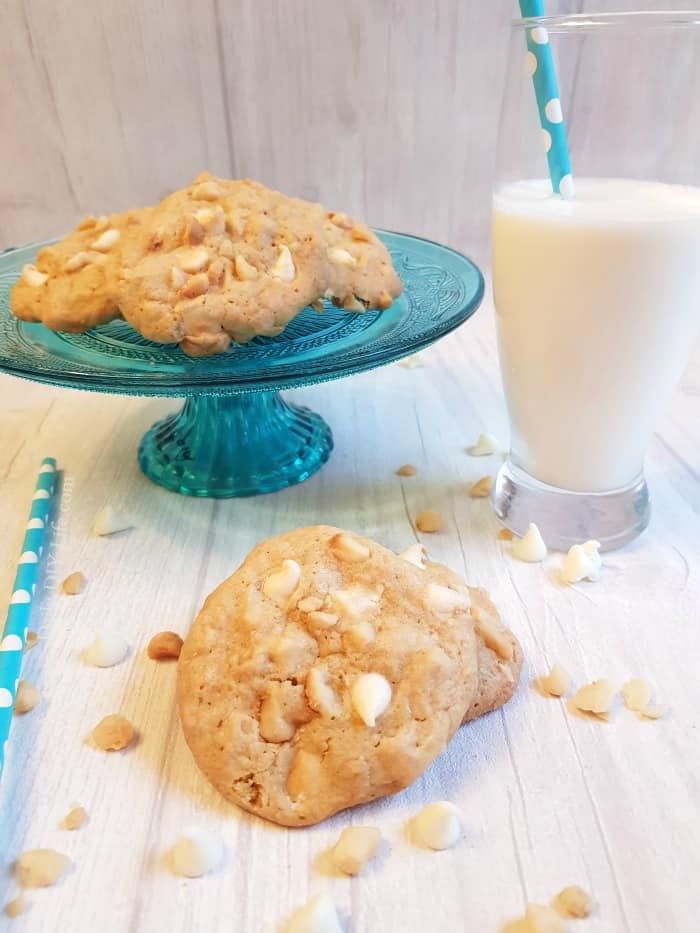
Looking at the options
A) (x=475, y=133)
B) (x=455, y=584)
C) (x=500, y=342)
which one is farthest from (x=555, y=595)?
(x=475, y=133)

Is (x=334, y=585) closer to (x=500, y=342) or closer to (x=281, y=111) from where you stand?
(x=500, y=342)

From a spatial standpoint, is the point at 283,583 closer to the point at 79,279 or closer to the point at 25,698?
the point at 25,698

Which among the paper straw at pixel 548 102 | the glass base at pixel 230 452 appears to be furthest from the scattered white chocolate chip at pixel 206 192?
the paper straw at pixel 548 102

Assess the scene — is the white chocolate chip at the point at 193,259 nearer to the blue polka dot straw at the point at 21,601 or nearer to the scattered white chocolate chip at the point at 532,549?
the blue polka dot straw at the point at 21,601

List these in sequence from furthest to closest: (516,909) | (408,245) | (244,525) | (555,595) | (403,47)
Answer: (403,47), (408,245), (244,525), (555,595), (516,909)

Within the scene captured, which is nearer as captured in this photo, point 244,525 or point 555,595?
point 555,595

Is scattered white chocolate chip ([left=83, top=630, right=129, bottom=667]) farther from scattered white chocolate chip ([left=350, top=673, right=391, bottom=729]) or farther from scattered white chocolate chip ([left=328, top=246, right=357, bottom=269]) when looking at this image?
scattered white chocolate chip ([left=328, top=246, right=357, bottom=269])

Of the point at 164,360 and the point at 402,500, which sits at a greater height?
the point at 164,360
